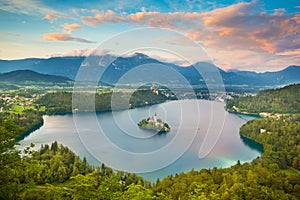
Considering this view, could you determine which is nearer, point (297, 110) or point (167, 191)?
point (167, 191)

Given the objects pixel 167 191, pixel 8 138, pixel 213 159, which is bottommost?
pixel 213 159

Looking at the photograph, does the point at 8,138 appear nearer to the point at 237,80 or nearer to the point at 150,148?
the point at 150,148

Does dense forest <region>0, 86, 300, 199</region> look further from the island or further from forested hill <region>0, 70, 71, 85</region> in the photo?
forested hill <region>0, 70, 71, 85</region>

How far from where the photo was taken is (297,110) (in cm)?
3278

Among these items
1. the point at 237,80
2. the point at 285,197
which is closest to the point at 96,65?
the point at 285,197

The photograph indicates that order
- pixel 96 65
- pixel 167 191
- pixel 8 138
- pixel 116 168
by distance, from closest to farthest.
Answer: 1. pixel 8 138
2. pixel 96 65
3. pixel 167 191
4. pixel 116 168

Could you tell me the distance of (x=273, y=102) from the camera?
3762 cm

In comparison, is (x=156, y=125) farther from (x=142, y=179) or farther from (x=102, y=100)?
(x=102, y=100)

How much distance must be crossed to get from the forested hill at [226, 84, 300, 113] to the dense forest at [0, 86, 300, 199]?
41.0ft

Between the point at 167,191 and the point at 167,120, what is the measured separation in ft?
47.5

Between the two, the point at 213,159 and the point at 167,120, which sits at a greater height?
the point at 167,120

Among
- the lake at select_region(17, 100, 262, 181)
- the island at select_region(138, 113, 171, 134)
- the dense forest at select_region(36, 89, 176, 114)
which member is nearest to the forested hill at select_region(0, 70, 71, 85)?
the dense forest at select_region(36, 89, 176, 114)

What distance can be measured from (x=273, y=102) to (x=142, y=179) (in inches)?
1303

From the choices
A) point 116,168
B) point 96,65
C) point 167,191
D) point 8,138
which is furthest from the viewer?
point 116,168
